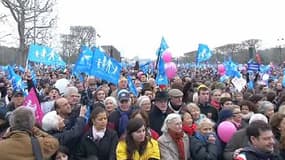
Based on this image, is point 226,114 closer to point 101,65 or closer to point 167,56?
point 101,65

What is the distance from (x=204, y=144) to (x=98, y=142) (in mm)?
1326

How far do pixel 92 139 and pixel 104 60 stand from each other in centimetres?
387

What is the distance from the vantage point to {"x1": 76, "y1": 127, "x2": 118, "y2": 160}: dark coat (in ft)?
18.3

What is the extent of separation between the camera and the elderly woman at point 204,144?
563cm

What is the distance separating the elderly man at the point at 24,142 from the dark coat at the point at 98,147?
3.57 ft

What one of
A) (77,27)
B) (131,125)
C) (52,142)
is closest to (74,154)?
(131,125)

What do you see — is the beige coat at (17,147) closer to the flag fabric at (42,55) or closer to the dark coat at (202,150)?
the dark coat at (202,150)

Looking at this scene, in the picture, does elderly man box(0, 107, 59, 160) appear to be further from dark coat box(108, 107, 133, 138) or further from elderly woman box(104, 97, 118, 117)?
elderly woman box(104, 97, 118, 117)

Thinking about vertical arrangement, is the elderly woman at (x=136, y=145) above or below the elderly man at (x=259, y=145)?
below

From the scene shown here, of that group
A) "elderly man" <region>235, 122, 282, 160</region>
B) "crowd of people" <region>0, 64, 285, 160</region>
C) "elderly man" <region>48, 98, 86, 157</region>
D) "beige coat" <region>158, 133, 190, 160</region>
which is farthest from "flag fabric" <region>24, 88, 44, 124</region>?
"elderly man" <region>235, 122, 282, 160</region>

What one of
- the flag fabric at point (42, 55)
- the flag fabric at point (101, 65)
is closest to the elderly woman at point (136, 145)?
the flag fabric at point (101, 65)

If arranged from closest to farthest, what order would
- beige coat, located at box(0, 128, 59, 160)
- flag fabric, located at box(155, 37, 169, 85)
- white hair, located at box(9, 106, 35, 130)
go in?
1. beige coat, located at box(0, 128, 59, 160)
2. white hair, located at box(9, 106, 35, 130)
3. flag fabric, located at box(155, 37, 169, 85)

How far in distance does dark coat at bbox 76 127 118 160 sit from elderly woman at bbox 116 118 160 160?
269 millimetres

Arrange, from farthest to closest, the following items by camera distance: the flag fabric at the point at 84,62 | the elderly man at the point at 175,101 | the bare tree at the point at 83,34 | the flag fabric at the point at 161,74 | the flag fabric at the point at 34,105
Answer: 1. the bare tree at the point at 83,34
2. the flag fabric at the point at 161,74
3. the flag fabric at the point at 84,62
4. the elderly man at the point at 175,101
5. the flag fabric at the point at 34,105
